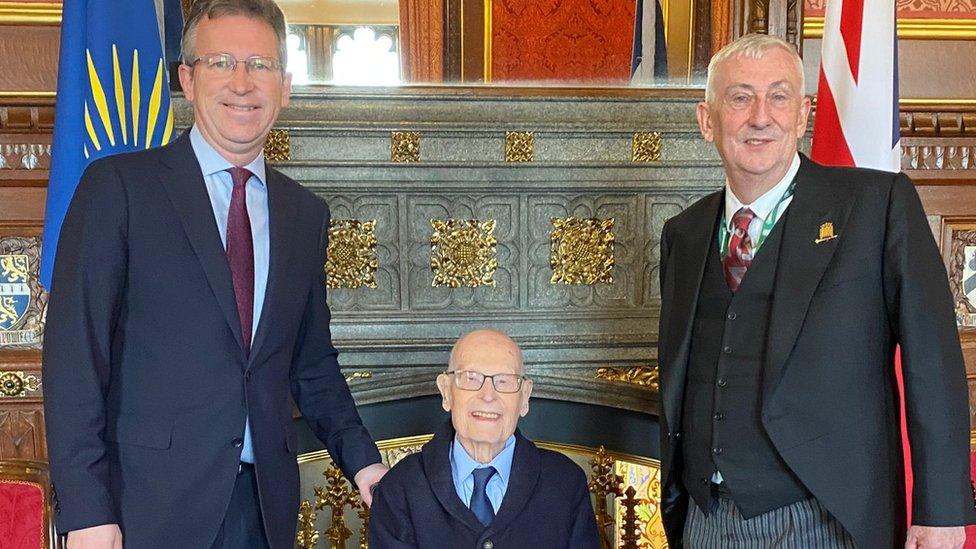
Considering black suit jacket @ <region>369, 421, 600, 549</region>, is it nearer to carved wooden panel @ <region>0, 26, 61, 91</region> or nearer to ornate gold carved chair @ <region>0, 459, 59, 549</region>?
ornate gold carved chair @ <region>0, 459, 59, 549</region>

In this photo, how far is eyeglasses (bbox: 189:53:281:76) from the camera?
68.4 inches

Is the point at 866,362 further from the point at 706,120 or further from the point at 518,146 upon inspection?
the point at 518,146

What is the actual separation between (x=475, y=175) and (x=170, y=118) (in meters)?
1.10

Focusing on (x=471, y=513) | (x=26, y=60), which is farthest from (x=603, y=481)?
(x=26, y=60)

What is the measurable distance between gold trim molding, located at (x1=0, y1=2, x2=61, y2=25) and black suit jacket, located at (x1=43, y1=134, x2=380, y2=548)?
187 centimetres

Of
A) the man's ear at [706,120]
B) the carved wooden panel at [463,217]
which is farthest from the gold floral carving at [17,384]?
the man's ear at [706,120]

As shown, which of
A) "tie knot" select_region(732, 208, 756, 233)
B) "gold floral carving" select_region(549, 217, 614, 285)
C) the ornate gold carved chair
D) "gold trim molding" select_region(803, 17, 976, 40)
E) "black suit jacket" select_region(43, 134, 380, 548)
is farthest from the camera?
"gold trim molding" select_region(803, 17, 976, 40)

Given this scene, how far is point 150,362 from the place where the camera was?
1678mm

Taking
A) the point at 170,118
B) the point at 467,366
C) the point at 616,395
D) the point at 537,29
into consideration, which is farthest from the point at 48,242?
the point at 537,29

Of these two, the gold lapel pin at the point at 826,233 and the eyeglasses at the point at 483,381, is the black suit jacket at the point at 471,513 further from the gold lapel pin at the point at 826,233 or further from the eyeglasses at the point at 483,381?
the gold lapel pin at the point at 826,233

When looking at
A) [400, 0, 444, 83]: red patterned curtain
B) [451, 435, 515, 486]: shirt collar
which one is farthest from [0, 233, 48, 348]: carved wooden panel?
[451, 435, 515, 486]: shirt collar

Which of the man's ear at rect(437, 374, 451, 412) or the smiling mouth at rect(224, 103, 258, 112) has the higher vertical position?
the smiling mouth at rect(224, 103, 258, 112)

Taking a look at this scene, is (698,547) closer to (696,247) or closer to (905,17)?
(696,247)

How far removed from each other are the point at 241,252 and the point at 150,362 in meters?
0.27
